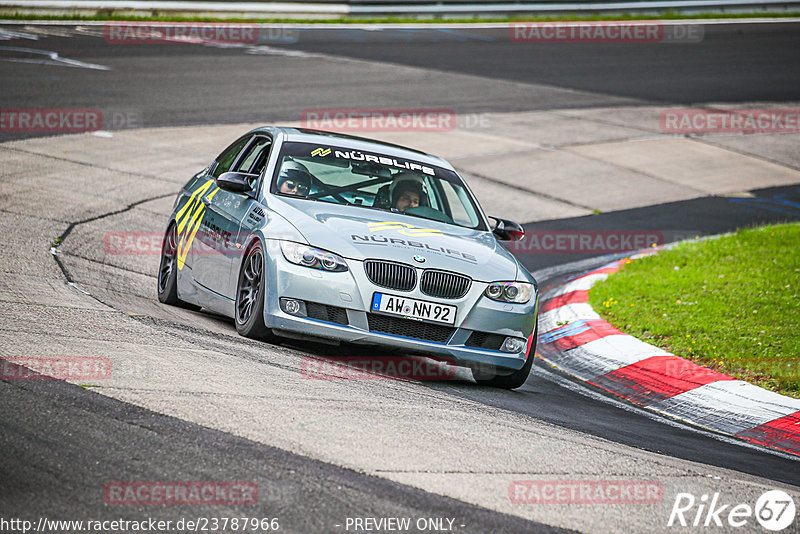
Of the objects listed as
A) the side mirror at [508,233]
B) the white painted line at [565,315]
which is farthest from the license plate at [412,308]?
the white painted line at [565,315]

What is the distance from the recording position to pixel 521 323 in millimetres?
7203

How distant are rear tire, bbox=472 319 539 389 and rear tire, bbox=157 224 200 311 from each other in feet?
8.87

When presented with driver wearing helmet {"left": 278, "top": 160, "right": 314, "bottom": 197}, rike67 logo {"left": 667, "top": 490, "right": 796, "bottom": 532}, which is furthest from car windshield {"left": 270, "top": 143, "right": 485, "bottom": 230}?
rike67 logo {"left": 667, "top": 490, "right": 796, "bottom": 532}

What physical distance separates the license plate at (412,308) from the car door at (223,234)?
4.30ft

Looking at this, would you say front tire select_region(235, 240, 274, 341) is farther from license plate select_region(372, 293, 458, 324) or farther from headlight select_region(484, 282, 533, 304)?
headlight select_region(484, 282, 533, 304)

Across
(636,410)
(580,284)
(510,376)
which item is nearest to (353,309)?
(510,376)

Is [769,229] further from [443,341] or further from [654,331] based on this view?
[443,341]

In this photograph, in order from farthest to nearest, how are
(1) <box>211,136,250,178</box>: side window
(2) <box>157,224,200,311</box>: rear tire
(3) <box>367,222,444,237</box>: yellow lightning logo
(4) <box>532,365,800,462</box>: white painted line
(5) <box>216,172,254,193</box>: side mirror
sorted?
1. (1) <box>211,136,250,178</box>: side window
2. (2) <box>157,224,200,311</box>: rear tire
3. (5) <box>216,172,254,193</box>: side mirror
4. (3) <box>367,222,444,237</box>: yellow lightning logo
5. (4) <box>532,365,800,462</box>: white painted line

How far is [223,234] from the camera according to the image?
25.9ft

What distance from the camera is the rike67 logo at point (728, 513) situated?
4438 mm

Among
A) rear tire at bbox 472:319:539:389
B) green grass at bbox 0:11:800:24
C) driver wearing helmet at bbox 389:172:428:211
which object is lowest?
rear tire at bbox 472:319:539:389

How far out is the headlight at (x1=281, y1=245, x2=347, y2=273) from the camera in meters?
6.82

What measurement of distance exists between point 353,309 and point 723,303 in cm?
434

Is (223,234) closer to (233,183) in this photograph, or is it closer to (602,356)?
(233,183)
